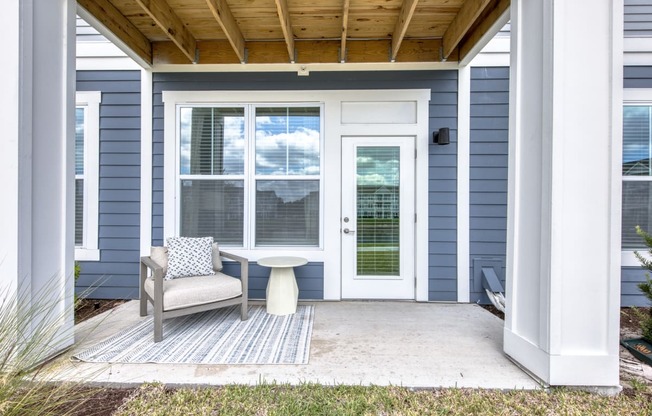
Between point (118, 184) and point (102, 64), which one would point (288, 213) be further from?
point (102, 64)

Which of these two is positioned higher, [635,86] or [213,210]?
[635,86]

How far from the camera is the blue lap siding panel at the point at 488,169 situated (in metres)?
3.59

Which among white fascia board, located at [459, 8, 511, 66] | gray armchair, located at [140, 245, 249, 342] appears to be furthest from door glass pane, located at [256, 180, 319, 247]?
white fascia board, located at [459, 8, 511, 66]

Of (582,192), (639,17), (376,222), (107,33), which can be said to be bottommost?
(376,222)

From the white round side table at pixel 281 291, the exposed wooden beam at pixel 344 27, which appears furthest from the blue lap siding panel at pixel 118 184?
the exposed wooden beam at pixel 344 27

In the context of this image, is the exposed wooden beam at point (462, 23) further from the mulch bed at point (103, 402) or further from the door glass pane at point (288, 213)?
the mulch bed at point (103, 402)

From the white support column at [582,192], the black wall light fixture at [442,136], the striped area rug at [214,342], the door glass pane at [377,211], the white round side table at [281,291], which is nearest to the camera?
the white support column at [582,192]

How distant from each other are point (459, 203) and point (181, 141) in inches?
135

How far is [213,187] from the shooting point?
3.69 meters

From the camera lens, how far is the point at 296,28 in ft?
10.6

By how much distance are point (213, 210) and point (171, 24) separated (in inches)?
77.8

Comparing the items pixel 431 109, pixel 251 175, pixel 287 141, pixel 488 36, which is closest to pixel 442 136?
pixel 431 109

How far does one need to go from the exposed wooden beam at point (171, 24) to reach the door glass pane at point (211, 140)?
645mm

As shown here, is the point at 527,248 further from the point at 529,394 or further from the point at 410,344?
the point at 410,344
